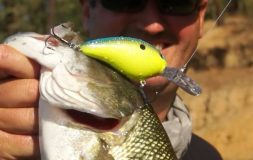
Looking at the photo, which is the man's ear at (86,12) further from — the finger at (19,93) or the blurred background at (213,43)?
the blurred background at (213,43)

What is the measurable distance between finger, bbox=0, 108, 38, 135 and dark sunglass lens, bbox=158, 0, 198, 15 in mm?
1556

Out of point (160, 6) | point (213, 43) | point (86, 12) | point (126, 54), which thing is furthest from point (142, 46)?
point (213, 43)

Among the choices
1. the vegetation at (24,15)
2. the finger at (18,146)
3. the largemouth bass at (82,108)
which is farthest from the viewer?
the vegetation at (24,15)

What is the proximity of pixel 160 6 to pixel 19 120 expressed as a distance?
1.60 meters

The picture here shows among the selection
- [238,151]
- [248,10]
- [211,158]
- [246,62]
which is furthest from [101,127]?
[248,10]

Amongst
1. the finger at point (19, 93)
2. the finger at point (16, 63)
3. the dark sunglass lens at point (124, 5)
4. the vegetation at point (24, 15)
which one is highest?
the finger at point (16, 63)

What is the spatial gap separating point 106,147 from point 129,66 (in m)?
0.27

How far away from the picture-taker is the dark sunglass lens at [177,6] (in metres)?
3.33

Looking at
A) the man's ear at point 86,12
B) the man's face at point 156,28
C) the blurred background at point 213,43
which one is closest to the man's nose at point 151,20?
the man's face at point 156,28

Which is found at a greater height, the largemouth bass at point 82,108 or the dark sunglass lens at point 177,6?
the largemouth bass at point 82,108

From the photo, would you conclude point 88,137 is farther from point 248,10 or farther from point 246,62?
point 248,10

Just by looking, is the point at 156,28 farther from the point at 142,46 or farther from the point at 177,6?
the point at 142,46

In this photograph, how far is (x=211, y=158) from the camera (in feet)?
13.1

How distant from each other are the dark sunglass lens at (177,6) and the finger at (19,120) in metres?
1.56
